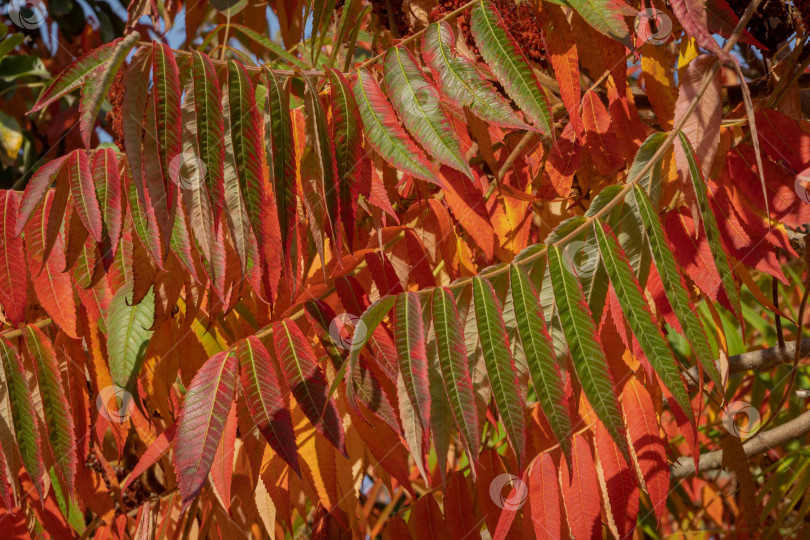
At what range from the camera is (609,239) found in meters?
0.76

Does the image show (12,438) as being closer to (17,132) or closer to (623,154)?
(623,154)

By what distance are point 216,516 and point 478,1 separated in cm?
83

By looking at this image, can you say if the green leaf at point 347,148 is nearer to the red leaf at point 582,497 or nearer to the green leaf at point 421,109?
the green leaf at point 421,109

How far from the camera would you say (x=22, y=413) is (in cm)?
92

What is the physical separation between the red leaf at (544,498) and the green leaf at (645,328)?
235mm

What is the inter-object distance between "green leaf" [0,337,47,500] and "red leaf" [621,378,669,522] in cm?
66

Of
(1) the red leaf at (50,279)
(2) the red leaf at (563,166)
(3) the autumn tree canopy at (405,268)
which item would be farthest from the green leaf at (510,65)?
(1) the red leaf at (50,279)

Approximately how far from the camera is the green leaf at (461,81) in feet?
2.68

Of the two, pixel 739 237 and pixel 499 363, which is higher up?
pixel 499 363

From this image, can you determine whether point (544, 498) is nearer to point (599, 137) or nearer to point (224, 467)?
point (224, 467)

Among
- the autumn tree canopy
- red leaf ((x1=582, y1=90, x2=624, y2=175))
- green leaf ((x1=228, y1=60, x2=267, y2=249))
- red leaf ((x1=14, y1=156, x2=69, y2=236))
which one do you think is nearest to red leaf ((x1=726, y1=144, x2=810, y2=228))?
the autumn tree canopy

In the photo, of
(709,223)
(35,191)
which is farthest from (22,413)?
(709,223)

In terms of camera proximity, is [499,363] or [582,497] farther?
[582,497]

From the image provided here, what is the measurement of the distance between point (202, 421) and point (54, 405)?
0.28 meters
